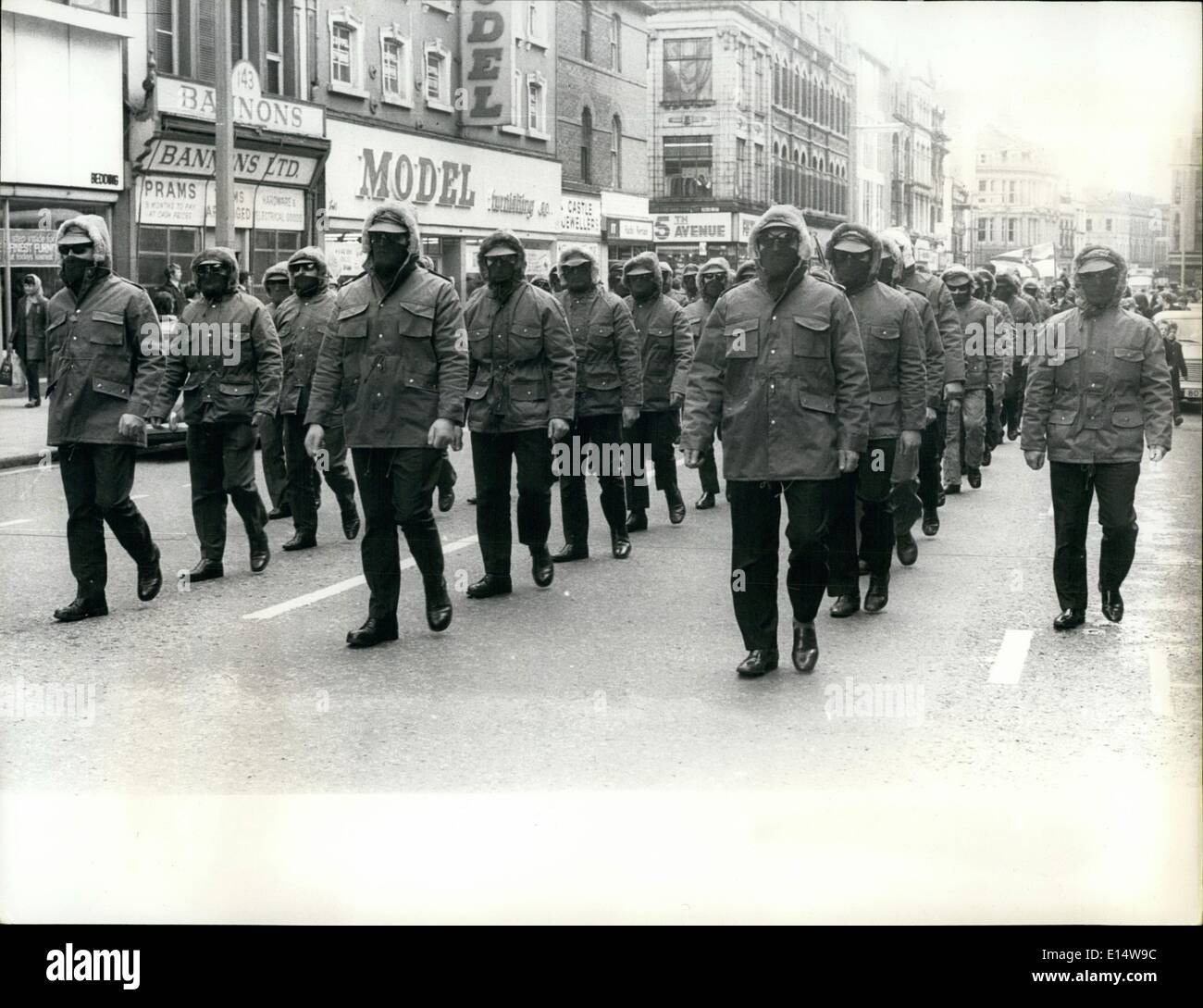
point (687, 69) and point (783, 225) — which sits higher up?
point (687, 69)

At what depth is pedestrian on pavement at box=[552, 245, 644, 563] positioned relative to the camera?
10.9m

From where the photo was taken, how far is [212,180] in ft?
89.4

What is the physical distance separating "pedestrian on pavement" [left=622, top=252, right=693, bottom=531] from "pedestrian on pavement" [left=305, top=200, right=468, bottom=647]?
4.24m

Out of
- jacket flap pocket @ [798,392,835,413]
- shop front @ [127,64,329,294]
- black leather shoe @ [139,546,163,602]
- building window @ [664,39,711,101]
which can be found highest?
building window @ [664,39,711,101]

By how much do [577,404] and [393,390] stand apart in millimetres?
2999

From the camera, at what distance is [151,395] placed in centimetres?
871

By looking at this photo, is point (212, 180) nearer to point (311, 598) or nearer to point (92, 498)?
point (311, 598)

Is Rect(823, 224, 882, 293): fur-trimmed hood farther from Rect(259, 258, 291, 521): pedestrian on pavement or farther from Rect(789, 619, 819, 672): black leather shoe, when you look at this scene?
Rect(259, 258, 291, 521): pedestrian on pavement

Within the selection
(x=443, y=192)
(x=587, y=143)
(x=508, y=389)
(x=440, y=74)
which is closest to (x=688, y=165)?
(x=587, y=143)

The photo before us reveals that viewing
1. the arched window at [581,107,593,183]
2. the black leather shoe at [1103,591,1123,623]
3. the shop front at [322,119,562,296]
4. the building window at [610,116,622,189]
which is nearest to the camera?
the black leather shoe at [1103,591,1123,623]

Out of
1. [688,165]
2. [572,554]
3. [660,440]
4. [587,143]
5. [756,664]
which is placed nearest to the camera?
[756,664]

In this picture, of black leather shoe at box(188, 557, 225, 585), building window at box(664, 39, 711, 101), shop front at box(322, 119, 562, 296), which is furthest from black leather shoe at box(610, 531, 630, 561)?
building window at box(664, 39, 711, 101)

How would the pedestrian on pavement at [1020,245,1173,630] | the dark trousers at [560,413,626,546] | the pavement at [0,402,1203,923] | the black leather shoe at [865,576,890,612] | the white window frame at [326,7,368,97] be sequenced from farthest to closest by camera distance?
the white window frame at [326,7,368,97], the dark trousers at [560,413,626,546], the black leather shoe at [865,576,890,612], the pedestrian on pavement at [1020,245,1173,630], the pavement at [0,402,1203,923]

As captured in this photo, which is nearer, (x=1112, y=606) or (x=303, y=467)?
(x=1112, y=606)
